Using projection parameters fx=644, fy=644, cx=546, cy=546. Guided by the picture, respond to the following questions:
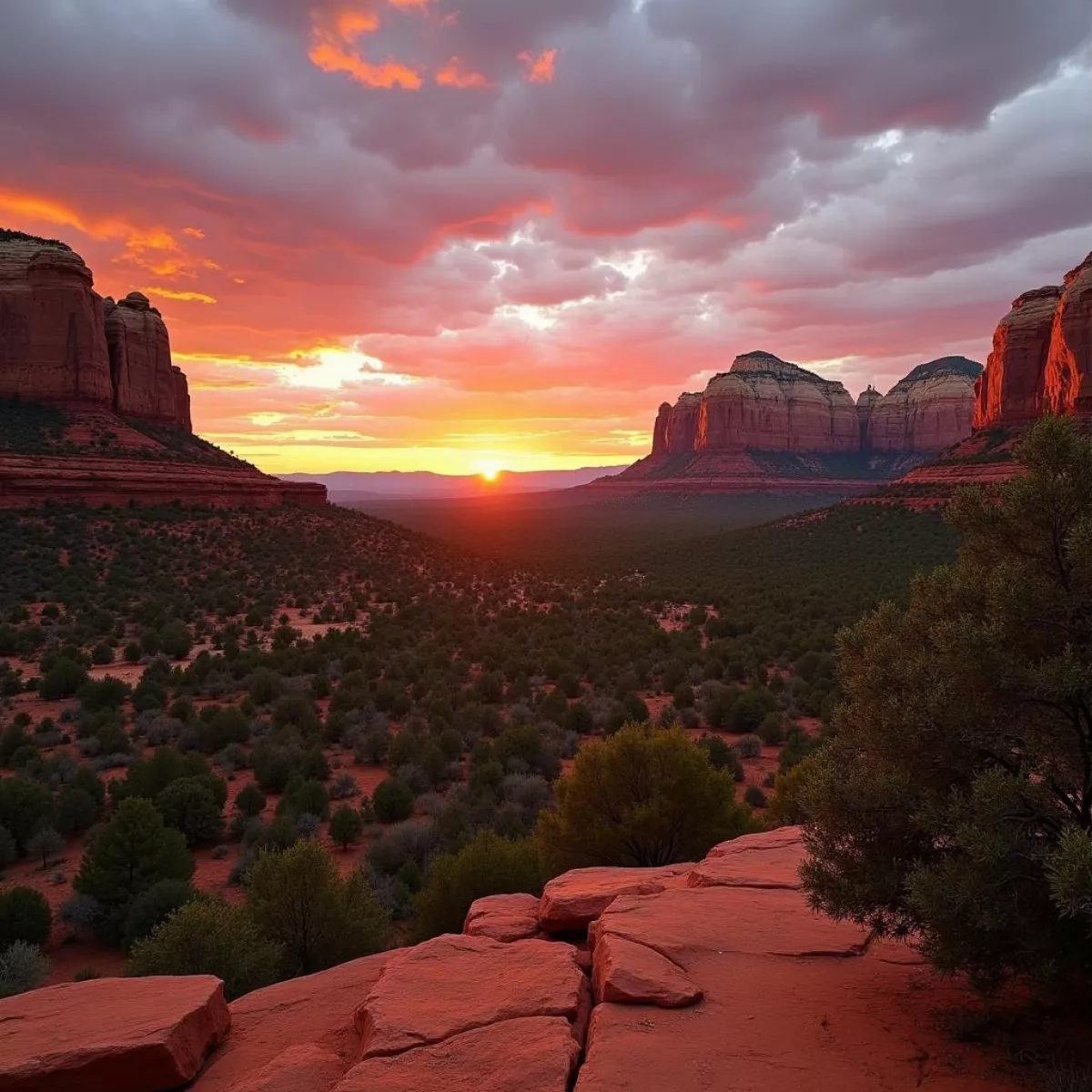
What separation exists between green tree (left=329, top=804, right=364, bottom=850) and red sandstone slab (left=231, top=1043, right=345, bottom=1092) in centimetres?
850

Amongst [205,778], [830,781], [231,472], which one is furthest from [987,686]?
[231,472]

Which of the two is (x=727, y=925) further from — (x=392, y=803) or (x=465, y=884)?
(x=392, y=803)

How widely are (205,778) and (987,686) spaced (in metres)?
15.7

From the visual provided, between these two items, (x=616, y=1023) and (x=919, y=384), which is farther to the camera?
(x=919, y=384)

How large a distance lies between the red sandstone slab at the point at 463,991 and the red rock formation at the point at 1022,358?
7811cm

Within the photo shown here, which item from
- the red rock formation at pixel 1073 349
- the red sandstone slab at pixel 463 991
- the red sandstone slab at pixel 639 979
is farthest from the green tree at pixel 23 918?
the red rock formation at pixel 1073 349

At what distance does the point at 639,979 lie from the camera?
6.18 meters

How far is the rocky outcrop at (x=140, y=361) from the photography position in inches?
2250

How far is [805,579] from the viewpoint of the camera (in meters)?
49.1

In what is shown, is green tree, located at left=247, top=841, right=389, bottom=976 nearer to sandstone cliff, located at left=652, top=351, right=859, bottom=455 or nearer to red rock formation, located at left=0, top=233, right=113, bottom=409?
red rock formation, located at left=0, top=233, right=113, bottom=409

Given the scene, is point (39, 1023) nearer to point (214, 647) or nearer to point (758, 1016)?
point (758, 1016)

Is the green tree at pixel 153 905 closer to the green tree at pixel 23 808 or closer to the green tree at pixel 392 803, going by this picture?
the green tree at pixel 392 803

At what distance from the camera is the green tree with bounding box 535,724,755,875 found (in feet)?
38.4

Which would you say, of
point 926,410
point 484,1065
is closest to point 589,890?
point 484,1065
